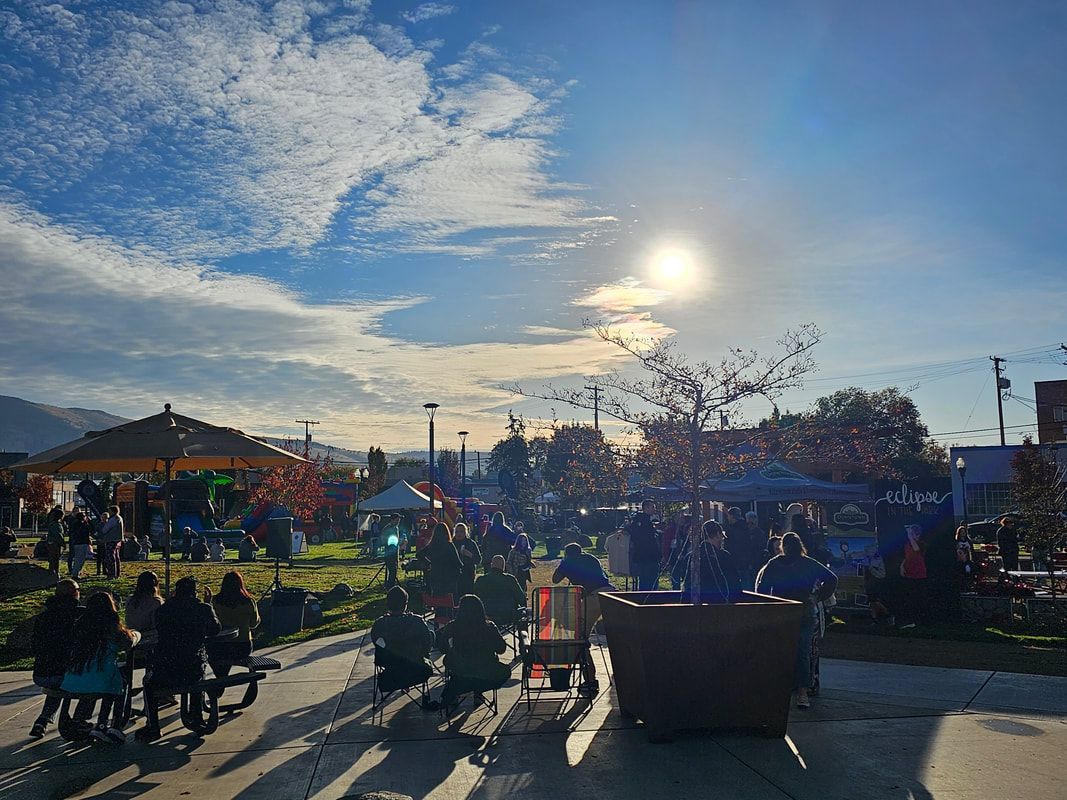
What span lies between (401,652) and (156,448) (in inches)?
158

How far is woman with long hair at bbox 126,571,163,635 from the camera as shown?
803 cm

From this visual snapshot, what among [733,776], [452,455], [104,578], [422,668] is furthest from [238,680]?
[452,455]

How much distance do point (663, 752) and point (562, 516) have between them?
125 feet

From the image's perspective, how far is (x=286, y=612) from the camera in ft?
39.6

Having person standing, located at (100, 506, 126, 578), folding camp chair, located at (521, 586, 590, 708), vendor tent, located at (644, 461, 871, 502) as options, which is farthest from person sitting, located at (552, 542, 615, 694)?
person standing, located at (100, 506, 126, 578)

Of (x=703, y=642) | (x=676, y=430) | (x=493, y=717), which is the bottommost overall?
(x=493, y=717)

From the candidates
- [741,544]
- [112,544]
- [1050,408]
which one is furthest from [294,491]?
[1050,408]

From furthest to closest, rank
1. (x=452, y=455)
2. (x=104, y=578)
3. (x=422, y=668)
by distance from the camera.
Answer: (x=452, y=455) → (x=104, y=578) → (x=422, y=668)

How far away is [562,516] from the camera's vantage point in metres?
44.1

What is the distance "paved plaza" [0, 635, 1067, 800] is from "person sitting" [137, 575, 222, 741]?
0.33m

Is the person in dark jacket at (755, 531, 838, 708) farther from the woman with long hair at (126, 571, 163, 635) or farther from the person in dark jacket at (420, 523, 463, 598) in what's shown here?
the woman with long hair at (126, 571, 163, 635)

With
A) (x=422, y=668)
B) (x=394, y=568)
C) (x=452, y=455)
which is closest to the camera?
(x=422, y=668)

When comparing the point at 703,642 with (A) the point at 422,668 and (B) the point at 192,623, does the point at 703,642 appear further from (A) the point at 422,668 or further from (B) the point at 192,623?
(B) the point at 192,623

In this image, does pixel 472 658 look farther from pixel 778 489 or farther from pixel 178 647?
pixel 778 489
